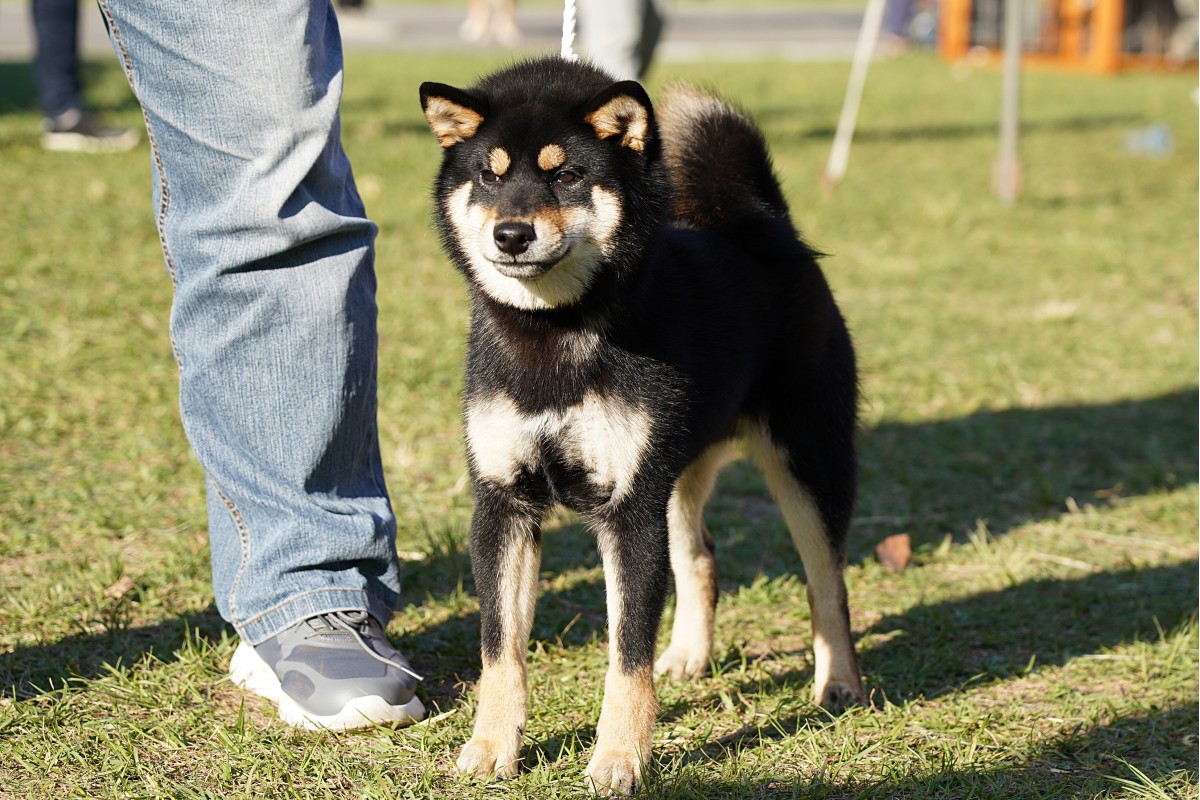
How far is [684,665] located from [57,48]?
656 centimetres

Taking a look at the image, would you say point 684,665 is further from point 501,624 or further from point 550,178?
point 550,178

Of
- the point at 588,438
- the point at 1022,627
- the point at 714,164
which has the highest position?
the point at 714,164

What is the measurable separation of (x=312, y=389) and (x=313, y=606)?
A: 0.46 m

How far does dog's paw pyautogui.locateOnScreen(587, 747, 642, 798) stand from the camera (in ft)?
7.67

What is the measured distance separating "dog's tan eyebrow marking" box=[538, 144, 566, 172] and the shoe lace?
1.04 metres

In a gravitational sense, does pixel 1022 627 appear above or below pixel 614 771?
below

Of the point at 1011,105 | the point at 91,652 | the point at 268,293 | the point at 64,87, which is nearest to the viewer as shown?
the point at 268,293

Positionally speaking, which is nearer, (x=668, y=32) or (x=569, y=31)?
(x=569, y=31)

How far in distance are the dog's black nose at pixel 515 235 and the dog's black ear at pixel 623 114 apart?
258 millimetres

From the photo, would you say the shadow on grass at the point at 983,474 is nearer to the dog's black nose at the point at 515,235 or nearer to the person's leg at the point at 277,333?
the person's leg at the point at 277,333

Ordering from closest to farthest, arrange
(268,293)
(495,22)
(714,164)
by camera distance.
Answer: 1. (268,293)
2. (714,164)
3. (495,22)

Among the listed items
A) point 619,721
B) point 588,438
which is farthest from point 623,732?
point 588,438

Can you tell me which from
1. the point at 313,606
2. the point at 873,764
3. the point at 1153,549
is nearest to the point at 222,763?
the point at 313,606

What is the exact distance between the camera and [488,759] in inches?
94.9
